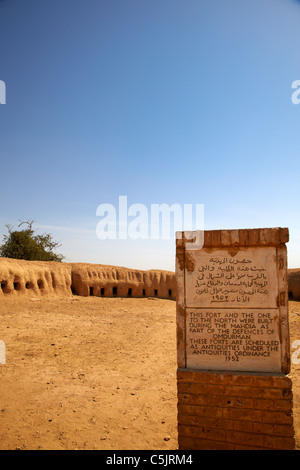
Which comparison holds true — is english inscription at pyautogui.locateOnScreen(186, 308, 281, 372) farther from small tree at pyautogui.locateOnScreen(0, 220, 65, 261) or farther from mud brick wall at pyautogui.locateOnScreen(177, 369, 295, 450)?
small tree at pyautogui.locateOnScreen(0, 220, 65, 261)

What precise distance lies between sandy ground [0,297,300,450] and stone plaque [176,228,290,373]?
52.7 inches

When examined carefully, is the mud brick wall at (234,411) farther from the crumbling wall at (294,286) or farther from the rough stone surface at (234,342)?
the crumbling wall at (294,286)

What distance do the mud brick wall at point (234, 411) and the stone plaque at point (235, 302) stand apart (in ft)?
0.52

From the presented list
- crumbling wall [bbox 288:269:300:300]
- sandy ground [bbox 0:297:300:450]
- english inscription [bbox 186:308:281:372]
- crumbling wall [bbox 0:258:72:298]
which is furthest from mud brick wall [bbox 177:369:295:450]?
crumbling wall [bbox 288:269:300:300]

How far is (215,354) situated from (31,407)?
3.23 m

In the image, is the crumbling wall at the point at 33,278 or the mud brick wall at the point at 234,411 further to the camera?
the crumbling wall at the point at 33,278

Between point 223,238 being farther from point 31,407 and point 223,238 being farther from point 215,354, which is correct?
point 31,407

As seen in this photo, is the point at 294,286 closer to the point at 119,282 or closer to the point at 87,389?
the point at 119,282

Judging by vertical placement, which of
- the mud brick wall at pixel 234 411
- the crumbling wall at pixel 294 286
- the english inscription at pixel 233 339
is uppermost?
the english inscription at pixel 233 339

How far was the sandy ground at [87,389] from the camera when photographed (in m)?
3.91

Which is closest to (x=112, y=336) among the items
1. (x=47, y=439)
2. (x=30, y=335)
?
(x=30, y=335)

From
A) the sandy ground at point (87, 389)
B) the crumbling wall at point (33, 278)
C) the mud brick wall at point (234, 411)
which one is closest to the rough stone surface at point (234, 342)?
the mud brick wall at point (234, 411)

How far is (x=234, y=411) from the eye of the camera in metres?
3.49

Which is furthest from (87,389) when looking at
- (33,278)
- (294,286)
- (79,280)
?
(294,286)
